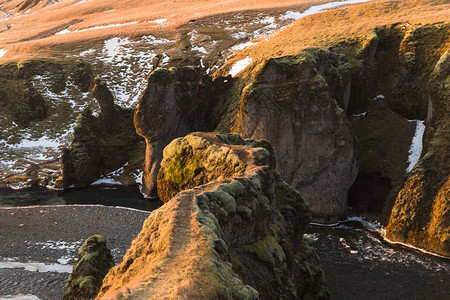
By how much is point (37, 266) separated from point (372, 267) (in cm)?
2289

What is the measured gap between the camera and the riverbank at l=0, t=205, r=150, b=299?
1004 inches

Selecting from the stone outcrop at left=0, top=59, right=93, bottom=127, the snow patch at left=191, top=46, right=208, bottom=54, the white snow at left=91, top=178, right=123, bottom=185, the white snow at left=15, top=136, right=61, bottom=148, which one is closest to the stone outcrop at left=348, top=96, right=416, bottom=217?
the white snow at left=91, top=178, right=123, bottom=185

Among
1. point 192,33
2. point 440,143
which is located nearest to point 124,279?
point 440,143

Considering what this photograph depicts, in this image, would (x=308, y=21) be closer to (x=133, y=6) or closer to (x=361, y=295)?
(x=361, y=295)

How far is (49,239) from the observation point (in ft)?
105

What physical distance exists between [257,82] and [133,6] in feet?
302

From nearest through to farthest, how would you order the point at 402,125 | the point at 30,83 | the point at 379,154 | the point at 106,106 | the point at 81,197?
1. the point at 379,154
2. the point at 402,125
3. the point at 81,197
4. the point at 106,106
5. the point at 30,83

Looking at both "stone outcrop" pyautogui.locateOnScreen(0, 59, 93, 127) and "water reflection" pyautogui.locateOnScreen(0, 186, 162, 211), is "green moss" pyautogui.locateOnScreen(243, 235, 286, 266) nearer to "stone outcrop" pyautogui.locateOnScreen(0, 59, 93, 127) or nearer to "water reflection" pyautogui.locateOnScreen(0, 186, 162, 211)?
"water reflection" pyautogui.locateOnScreen(0, 186, 162, 211)

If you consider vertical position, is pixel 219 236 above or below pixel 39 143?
above

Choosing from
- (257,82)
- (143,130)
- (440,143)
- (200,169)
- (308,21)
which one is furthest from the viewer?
(308,21)

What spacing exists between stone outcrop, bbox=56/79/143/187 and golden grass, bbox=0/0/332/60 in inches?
1401

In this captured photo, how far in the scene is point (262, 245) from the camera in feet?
57.9

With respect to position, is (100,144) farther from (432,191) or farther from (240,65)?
(432,191)

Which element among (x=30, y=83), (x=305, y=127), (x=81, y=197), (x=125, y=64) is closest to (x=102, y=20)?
(x=125, y=64)
